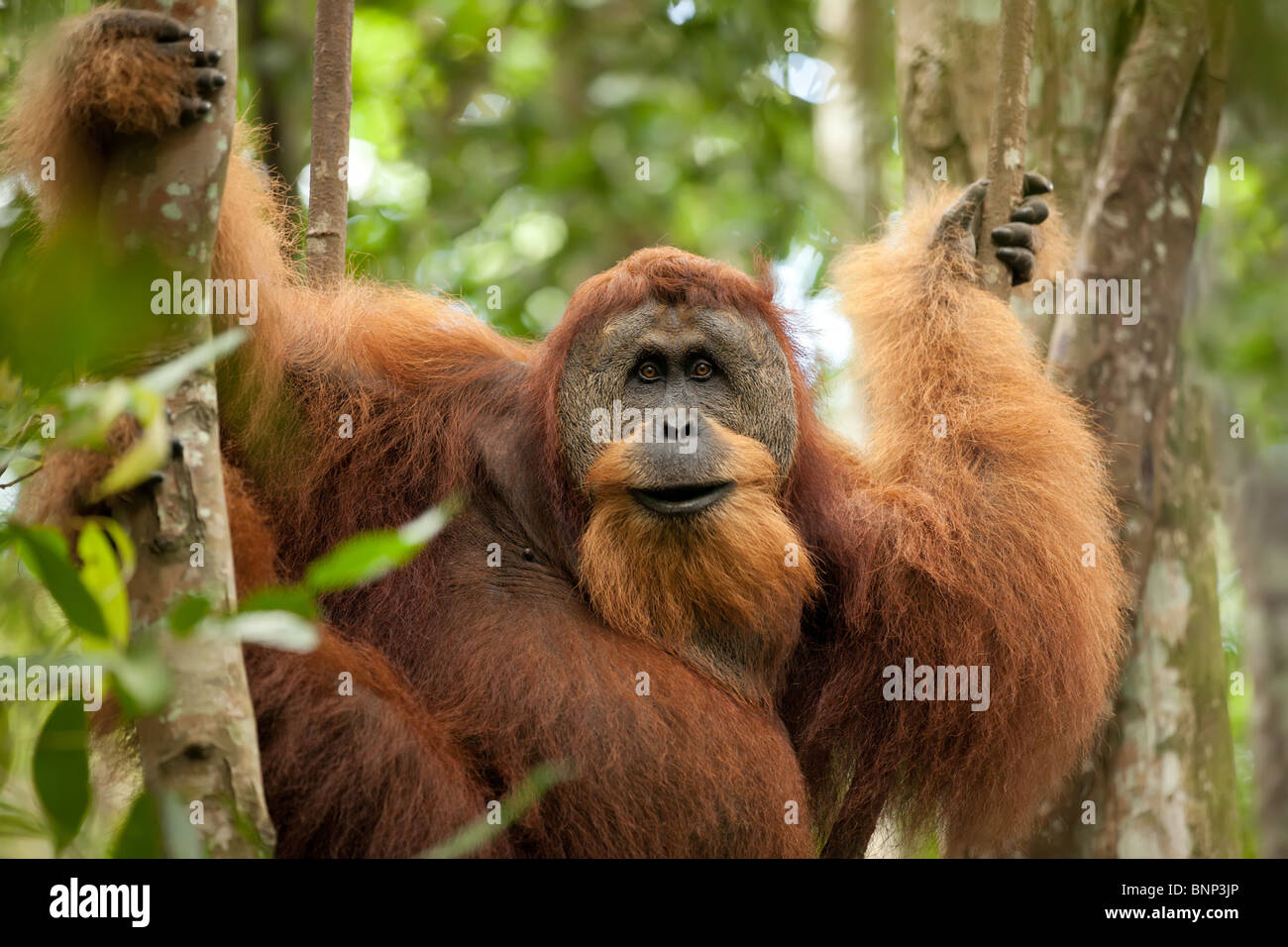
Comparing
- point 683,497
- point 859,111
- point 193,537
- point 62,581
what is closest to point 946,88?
point 859,111

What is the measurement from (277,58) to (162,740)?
18.8 feet

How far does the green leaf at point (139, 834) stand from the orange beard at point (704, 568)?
186cm

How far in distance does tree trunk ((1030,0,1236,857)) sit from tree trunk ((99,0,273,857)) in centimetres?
336

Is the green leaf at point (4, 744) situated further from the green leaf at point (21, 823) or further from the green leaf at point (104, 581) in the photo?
the green leaf at point (104, 581)

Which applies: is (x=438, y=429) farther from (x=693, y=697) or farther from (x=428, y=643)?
(x=693, y=697)

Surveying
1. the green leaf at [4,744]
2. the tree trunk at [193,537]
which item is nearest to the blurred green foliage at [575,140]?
the tree trunk at [193,537]

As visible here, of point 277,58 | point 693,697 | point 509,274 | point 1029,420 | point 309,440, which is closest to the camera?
point 693,697

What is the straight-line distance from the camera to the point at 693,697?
11.3ft

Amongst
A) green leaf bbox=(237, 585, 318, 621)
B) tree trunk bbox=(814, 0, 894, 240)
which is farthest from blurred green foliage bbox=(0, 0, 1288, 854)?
green leaf bbox=(237, 585, 318, 621)

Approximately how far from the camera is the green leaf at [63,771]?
5.70ft

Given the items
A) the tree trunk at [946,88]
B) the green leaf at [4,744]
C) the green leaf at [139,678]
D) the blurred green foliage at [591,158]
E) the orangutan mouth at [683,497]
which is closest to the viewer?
the green leaf at [139,678]

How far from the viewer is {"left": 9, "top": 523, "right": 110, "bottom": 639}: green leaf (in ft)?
4.90

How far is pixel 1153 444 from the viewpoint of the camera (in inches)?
189
